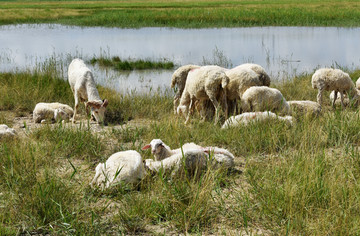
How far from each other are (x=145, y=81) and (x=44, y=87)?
186 inches

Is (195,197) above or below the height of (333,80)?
below

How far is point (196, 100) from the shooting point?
8719mm

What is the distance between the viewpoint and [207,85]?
26.1 feet

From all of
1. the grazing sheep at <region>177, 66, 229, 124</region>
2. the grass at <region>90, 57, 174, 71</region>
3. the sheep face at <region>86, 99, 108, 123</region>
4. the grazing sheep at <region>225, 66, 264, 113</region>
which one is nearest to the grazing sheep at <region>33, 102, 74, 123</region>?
the sheep face at <region>86, 99, 108, 123</region>

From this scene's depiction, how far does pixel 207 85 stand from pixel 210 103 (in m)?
0.88

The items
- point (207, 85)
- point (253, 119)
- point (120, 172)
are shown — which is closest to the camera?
point (120, 172)

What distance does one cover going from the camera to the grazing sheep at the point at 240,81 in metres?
8.05

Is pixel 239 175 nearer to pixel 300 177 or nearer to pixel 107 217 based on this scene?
pixel 300 177

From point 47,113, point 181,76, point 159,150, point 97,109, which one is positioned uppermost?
point 181,76

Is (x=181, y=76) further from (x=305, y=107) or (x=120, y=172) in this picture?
(x=120, y=172)

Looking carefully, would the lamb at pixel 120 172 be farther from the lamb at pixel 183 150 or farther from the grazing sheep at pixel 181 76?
the grazing sheep at pixel 181 76

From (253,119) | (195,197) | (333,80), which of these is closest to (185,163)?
(195,197)

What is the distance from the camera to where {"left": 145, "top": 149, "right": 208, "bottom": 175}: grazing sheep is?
16.1 feet

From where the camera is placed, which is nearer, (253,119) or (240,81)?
(253,119)
